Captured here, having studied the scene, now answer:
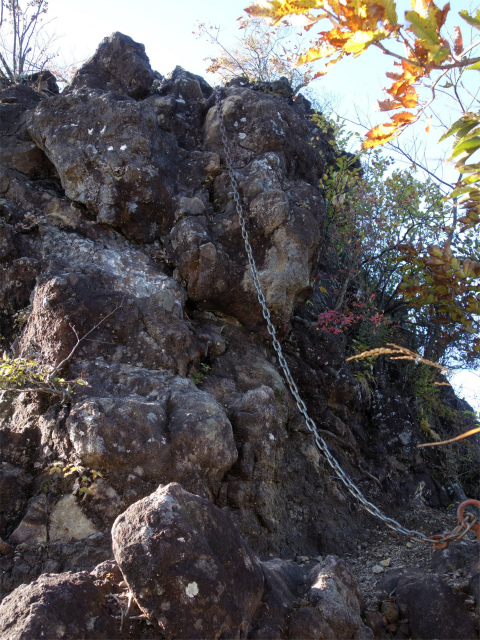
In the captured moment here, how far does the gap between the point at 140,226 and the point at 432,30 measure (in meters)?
3.43

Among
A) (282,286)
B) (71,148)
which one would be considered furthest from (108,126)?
(282,286)

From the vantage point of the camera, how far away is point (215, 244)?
16.1ft

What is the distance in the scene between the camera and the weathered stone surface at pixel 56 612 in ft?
6.23

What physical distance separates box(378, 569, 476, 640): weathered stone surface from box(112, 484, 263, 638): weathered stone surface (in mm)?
980

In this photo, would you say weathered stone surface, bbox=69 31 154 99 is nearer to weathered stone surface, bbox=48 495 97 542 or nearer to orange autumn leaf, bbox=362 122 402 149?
orange autumn leaf, bbox=362 122 402 149

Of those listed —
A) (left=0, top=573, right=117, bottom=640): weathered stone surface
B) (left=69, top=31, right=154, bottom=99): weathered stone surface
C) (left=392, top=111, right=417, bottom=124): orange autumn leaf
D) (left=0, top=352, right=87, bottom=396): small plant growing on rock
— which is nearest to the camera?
(left=0, top=573, right=117, bottom=640): weathered stone surface

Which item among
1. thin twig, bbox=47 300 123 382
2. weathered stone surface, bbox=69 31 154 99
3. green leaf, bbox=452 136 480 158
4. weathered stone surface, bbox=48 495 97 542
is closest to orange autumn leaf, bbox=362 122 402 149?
green leaf, bbox=452 136 480 158

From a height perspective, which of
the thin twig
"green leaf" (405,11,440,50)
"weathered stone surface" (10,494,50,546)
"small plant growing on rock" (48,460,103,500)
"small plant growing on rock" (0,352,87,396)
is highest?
"green leaf" (405,11,440,50)

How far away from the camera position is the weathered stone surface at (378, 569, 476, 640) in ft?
8.36

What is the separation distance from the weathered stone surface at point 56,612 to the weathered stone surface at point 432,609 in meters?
1.59

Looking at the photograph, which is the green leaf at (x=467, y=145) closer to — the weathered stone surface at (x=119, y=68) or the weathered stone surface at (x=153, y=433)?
the weathered stone surface at (x=153, y=433)

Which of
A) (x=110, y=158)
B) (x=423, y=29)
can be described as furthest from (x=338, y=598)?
(x=110, y=158)

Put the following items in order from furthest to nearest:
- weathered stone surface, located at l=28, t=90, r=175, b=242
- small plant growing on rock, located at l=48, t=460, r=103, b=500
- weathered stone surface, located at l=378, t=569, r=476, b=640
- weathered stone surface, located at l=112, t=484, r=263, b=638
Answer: weathered stone surface, located at l=28, t=90, r=175, b=242 < small plant growing on rock, located at l=48, t=460, r=103, b=500 < weathered stone surface, located at l=378, t=569, r=476, b=640 < weathered stone surface, located at l=112, t=484, r=263, b=638

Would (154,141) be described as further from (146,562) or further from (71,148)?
(146,562)
